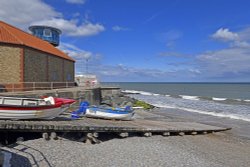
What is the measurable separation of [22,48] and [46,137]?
12500 mm

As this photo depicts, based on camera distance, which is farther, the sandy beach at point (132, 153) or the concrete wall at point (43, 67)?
the concrete wall at point (43, 67)

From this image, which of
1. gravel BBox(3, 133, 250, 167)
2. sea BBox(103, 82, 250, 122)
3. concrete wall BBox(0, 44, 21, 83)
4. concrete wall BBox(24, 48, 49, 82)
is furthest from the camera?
sea BBox(103, 82, 250, 122)

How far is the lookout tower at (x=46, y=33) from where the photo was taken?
125 feet

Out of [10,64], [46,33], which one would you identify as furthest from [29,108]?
[46,33]

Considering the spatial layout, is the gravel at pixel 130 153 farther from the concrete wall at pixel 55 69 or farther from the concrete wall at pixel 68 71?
the concrete wall at pixel 68 71

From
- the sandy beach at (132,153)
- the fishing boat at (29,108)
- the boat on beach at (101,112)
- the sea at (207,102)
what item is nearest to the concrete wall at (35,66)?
the boat on beach at (101,112)

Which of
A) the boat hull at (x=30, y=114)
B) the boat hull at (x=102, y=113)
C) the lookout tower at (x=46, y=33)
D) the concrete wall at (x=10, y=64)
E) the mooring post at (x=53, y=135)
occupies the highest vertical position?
the lookout tower at (x=46, y=33)

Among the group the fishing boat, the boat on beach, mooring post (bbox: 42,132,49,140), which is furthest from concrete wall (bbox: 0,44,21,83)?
mooring post (bbox: 42,132,49,140)

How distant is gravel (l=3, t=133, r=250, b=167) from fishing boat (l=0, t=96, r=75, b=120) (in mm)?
1363

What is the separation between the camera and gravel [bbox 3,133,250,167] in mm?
8355

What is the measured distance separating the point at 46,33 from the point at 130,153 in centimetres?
3292

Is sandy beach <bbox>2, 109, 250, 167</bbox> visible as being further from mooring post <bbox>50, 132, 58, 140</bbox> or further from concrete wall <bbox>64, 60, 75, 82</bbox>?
concrete wall <bbox>64, 60, 75, 82</bbox>

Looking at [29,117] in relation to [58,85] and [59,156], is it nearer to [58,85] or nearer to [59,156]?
[59,156]

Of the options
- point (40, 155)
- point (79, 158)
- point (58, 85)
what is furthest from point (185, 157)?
point (58, 85)
